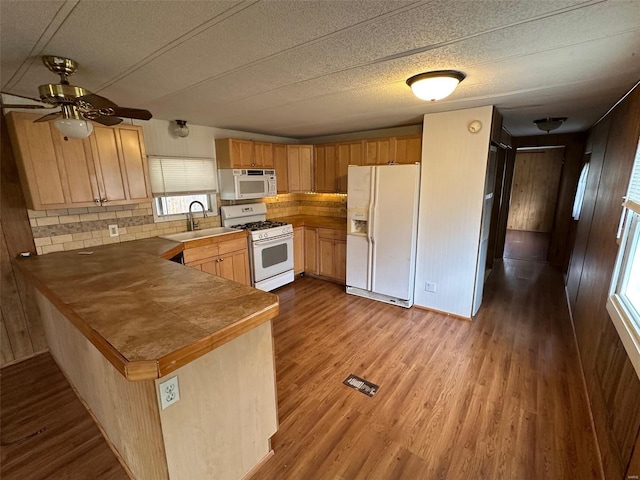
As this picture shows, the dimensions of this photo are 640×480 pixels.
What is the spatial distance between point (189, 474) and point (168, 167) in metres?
3.17

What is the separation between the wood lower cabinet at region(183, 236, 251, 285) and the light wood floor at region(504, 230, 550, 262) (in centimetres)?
533

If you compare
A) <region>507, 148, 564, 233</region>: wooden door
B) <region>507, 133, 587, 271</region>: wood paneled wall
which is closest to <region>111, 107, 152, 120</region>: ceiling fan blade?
<region>507, 133, 587, 271</region>: wood paneled wall

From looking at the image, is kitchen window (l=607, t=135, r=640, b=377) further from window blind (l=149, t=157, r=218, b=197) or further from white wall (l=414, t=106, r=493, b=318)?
window blind (l=149, t=157, r=218, b=197)

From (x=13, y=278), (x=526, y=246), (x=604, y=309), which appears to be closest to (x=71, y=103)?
(x=13, y=278)

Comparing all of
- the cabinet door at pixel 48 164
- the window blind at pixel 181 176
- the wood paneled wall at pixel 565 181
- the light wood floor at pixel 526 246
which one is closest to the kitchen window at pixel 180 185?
the window blind at pixel 181 176

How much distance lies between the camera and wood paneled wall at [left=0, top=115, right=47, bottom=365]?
240 cm

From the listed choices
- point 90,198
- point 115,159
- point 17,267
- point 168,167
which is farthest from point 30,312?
point 168,167

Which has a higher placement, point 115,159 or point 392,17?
point 392,17

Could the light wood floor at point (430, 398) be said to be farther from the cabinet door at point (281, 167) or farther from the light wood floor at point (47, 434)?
the cabinet door at point (281, 167)

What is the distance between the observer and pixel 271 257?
13.2ft

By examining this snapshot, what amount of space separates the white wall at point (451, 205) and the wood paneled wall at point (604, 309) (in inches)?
38.2

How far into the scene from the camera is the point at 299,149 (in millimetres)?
4566

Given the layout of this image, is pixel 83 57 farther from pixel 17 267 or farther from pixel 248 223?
pixel 248 223

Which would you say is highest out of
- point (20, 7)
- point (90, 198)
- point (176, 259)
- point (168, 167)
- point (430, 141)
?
point (20, 7)
